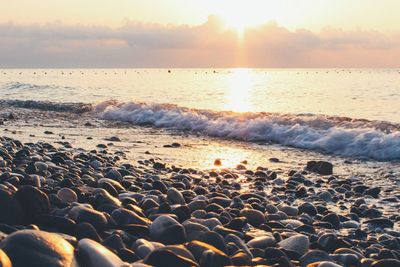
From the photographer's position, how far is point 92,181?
7.16m

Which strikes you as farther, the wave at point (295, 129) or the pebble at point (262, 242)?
the wave at point (295, 129)

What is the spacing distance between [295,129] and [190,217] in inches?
481

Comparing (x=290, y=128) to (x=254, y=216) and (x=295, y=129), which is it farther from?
(x=254, y=216)

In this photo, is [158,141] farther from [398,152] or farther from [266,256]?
[266,256]

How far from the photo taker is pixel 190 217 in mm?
5680

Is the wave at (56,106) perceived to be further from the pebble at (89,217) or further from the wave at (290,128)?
the pebble at (89,217)

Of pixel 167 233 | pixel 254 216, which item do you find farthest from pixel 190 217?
pixel 167 233

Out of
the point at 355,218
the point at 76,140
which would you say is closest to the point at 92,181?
the point at 355,218

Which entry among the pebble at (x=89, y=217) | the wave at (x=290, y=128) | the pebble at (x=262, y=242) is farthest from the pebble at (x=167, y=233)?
the wave at (x=290, y=128)

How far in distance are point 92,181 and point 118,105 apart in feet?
71.1

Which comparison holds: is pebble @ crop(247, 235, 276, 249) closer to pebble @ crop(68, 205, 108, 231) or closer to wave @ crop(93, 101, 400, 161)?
pebble @ crop(68, 205, 108, 231)

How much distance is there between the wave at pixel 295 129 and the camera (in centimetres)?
1446

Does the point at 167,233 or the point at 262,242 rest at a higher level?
the point at 167,233

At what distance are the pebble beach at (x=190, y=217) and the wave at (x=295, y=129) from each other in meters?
3.41
